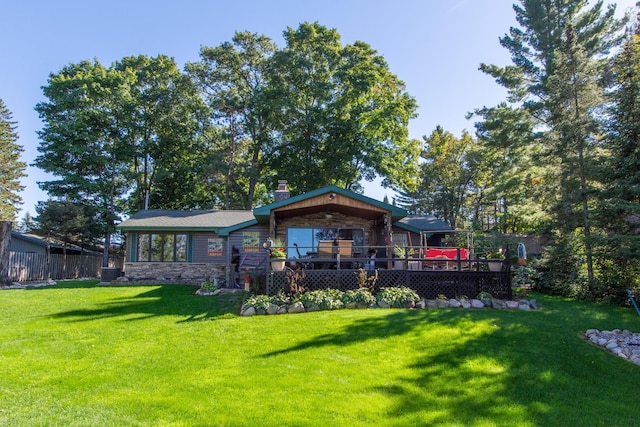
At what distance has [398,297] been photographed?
9.34 m

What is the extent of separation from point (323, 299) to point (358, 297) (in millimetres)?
839

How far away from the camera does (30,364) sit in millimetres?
5656

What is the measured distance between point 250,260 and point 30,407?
11.5 metres

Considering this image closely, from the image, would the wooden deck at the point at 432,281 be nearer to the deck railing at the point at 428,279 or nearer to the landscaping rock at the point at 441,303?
the deck railing at the point at 428,279

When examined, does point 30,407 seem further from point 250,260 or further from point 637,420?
point 250,260

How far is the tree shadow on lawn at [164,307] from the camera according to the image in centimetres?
891

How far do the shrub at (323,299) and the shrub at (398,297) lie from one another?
1005mm

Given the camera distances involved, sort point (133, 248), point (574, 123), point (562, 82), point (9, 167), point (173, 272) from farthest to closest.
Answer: point (9, 167), point (133, 248), point (173, 272), point (562, 82), point (574, 123)

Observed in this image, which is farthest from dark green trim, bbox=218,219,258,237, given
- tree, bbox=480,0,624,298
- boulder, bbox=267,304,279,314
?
tree, bbox=480,0,624,298

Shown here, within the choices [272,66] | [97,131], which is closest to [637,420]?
[272,66]

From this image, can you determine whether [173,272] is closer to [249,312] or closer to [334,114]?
[249,312]

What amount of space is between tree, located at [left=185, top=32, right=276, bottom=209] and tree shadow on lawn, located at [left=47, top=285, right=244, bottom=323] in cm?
1597

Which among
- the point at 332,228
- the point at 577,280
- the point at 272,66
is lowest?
the point at 577,280

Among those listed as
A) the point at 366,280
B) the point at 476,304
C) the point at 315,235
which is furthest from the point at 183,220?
the point at 476,304
